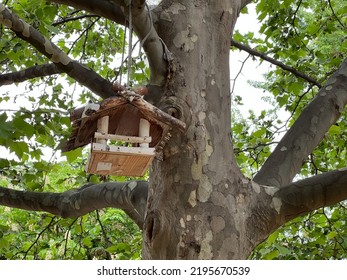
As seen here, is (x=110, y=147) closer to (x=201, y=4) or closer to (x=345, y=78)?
(x=201, y=4)

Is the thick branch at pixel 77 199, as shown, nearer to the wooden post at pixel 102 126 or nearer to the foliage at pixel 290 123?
the wooden post at pixel 102 126

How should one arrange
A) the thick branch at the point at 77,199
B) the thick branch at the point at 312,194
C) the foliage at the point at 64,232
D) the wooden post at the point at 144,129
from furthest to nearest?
the foliage at the point at 64,232 < the thick branch at the point at 77,199 < the thick branch at the point at 312,194 < the wooden post at the point at 144,129

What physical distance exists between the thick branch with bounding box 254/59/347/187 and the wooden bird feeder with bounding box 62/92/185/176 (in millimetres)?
695

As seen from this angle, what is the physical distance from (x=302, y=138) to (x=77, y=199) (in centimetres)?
128

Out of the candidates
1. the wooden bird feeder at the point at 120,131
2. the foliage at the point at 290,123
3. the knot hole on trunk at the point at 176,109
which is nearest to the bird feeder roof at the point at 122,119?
the wooden bird feeder at the point at 120,131

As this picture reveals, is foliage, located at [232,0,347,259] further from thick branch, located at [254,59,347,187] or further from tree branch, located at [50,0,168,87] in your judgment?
tree branch, located at [50,0,168,87]

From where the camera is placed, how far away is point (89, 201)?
296 cm

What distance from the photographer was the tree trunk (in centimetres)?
221

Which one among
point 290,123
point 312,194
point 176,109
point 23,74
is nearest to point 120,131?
point 176,109

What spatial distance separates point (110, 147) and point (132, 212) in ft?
4.26

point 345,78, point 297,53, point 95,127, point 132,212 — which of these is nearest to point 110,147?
point 95,127

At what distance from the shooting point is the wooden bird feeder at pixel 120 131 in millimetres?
2033

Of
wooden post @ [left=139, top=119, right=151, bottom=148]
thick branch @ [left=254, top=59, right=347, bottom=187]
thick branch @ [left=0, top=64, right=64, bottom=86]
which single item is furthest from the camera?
thick branch @ [left=0, top=64, right=64, bottom=86]

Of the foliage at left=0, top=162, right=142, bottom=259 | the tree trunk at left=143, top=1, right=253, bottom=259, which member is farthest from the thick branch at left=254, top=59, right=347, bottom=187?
the foliage at left=0, top=162, right=142, bottom=259
